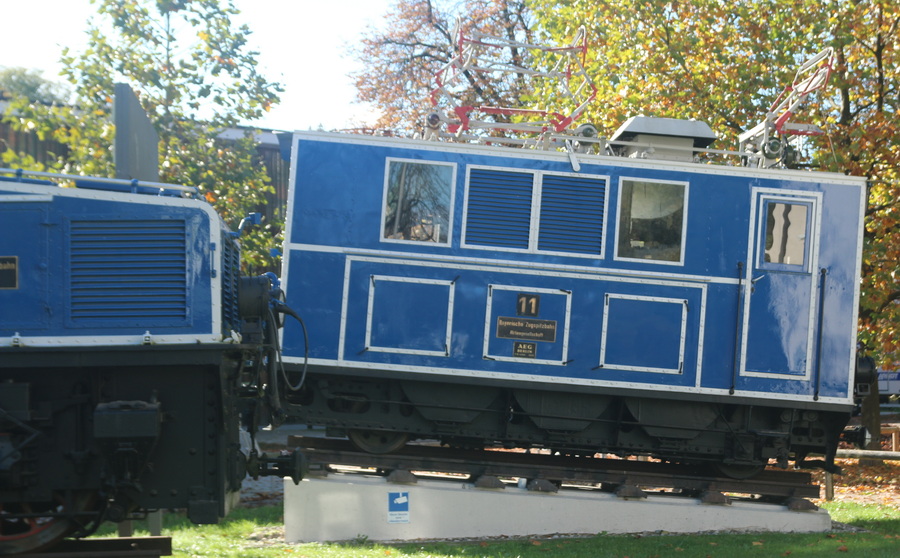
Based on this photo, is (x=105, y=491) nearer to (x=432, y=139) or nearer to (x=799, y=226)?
(x=432, y=139)

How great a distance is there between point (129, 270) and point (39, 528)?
6.52 feet

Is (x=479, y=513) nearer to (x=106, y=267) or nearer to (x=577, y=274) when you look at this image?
(x=577, y=274)

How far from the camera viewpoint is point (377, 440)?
32.9 ft

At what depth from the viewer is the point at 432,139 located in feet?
33.9

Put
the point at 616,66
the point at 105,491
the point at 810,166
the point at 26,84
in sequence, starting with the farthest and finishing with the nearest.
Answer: the point at 26,84 < the point at 616,66 < the point at 810,166 < the point at 105,491

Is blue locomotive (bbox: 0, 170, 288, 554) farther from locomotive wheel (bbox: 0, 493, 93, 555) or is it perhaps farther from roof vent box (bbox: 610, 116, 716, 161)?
roof vent box (bbox: 610, 116, 716, 161)

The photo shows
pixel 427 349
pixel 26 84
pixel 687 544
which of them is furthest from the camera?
pixel 26 84

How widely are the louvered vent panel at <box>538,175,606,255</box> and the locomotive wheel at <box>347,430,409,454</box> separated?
2.57 m

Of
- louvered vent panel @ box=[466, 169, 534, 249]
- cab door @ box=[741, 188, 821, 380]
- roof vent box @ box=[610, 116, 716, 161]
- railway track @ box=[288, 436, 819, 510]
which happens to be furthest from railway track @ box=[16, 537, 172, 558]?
roof vent box @ box=[610, 116, 716, 161]

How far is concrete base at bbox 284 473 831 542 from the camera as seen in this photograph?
30.6 ft

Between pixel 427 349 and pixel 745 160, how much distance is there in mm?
4403

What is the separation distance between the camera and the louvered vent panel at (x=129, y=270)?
6418mm

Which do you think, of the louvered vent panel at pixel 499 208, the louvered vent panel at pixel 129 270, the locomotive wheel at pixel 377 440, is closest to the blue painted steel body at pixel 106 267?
the louvered vent panel at pixel 129 270

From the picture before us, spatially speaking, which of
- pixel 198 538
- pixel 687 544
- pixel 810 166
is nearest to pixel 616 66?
pixel 810 166
